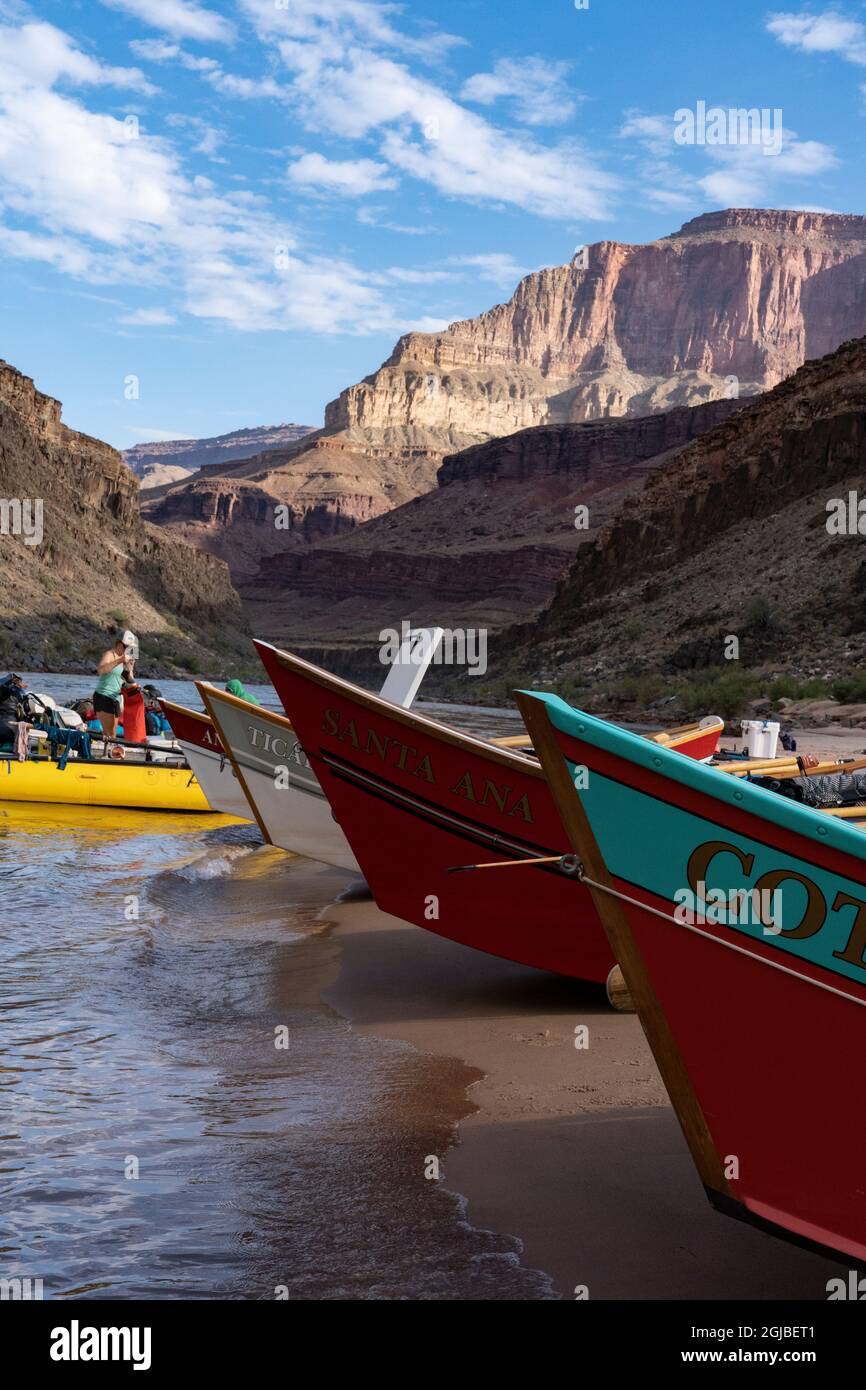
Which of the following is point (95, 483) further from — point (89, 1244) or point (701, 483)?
point (89, 1244)

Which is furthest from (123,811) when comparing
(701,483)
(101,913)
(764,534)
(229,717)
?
(701,483)

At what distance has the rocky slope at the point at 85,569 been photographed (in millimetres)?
80119

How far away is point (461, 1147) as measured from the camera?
551cm

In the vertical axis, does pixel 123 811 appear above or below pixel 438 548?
below

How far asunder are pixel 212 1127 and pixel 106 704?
39.7 feet

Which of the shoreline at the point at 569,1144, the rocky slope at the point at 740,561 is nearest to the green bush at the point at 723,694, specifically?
the rocky slope at the point at 740,561

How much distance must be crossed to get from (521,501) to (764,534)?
105m

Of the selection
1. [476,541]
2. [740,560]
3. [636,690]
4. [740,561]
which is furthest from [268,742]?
[476,541]

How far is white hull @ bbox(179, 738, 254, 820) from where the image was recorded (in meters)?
15.3

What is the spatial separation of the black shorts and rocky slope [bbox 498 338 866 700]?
28.9 m

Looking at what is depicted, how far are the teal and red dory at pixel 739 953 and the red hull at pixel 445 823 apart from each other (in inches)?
132

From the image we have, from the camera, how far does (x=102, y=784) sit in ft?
56.2

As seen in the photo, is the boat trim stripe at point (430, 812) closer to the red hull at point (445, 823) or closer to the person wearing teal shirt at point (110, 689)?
the red hull at point (445, 823)

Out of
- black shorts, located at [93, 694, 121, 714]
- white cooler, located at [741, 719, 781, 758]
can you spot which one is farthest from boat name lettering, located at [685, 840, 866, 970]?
black shorts, located at [93, 694, 121, 714]
